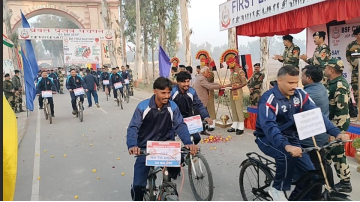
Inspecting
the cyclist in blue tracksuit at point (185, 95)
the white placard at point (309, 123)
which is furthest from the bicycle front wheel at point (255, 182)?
the cyclist in blue tracksuit at point (185, 95)

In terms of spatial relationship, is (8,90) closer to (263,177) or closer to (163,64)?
(163,64)

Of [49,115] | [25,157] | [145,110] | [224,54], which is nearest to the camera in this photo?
[145,110]

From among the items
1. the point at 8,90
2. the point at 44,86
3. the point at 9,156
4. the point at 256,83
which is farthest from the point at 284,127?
the point at 8,90

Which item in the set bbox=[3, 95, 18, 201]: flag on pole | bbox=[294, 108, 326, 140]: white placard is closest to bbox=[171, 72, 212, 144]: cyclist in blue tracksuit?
bbox=[294, 108, 326, 140]: white placard

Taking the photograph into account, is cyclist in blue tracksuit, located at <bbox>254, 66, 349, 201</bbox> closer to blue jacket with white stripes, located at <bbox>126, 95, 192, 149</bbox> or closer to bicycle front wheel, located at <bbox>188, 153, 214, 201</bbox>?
bicycle front wheel, located at <bbox>188, 153, 214, 201</bbox>

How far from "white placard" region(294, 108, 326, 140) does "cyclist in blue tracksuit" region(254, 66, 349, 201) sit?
18 centimetres

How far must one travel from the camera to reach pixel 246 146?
702 centimetres

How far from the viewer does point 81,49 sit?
23.4 m

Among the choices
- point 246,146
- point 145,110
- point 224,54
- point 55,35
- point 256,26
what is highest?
point 55,35

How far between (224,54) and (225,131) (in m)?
2.07

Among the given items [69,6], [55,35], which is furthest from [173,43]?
[69,6]

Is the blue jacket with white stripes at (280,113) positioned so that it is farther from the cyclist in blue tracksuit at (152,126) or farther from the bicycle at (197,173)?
the bicycle at (197,173)

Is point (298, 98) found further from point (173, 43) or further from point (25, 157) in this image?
point (173, 43)

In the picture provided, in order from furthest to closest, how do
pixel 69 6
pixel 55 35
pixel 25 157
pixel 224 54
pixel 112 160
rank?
pixel 69 6 → pixel 55 35 → pixel 224 54 → pixel 25 157 → pixel 112 160
